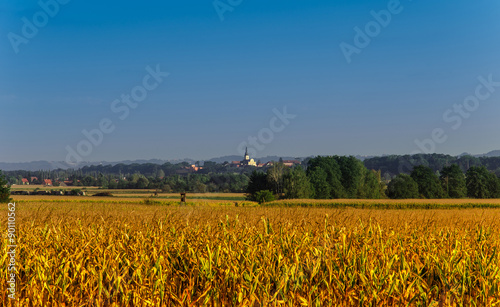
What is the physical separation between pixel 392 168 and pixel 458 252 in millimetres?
200538

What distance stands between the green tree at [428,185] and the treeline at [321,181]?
33.3ft

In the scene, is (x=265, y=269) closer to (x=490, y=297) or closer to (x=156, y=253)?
(x=156, y=253)

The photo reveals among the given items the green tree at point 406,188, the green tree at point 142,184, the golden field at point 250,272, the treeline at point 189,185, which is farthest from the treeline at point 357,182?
the golden field at point 250,272

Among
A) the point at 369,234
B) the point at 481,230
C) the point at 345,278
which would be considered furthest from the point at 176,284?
the point at 481,230

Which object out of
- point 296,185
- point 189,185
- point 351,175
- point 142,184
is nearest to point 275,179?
point 296,185

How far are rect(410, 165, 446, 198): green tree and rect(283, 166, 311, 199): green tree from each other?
78.9 ft

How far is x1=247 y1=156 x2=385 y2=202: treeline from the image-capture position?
85.1 meters

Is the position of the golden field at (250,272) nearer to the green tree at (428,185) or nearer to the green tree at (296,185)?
the green tree at (296,185)

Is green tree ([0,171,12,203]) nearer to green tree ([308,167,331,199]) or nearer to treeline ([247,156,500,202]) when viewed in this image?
treeline ([247,156,500,202])

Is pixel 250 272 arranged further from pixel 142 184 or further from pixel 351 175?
pixel 142 184

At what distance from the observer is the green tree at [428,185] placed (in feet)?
297

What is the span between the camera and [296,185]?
84.2 m

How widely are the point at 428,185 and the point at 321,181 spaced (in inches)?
868

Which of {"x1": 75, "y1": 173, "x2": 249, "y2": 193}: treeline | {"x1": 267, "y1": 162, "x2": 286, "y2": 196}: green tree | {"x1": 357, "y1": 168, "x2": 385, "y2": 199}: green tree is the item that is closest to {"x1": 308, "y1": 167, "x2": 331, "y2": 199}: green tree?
{"x1": 267, "y1": 162, "x2": 286, "y2": 196}: green tree
